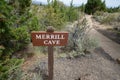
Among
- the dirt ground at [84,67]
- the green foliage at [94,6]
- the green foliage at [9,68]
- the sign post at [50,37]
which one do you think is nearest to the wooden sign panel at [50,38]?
the sign post at [50,37]

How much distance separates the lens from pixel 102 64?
638 cm

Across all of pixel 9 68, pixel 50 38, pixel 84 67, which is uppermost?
pixel 50 38

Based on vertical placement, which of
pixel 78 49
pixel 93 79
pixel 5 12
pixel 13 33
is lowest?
pixel 93 79

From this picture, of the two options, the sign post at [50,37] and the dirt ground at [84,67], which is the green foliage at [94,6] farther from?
the sign post at [50,37]

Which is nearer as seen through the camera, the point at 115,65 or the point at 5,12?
the point at 5,12

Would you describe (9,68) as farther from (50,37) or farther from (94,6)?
(94,6)

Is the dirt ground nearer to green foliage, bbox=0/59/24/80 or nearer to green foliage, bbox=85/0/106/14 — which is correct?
green foliage, bbox=0/59/24/80

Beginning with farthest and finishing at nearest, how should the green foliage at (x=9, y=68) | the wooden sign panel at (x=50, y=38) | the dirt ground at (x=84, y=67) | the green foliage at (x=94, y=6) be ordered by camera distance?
the green foliage at (x=94, y=6)
the dirt ground at (x=84, y=67)
the wooden sign panel at (x=50, y=38)
the green foliage at (x=9, y=68)

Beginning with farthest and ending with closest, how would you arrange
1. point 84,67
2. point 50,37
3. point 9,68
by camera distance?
point 84,67
point 50,37
point 9,68

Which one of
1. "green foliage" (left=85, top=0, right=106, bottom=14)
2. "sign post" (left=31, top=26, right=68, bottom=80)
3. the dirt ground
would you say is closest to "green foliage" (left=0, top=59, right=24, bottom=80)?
"sign post" (left=31, top=26, right=68, bottom=80)

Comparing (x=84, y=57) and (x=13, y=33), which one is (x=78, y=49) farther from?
(x=13, y=33)

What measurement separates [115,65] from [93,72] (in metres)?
1.07

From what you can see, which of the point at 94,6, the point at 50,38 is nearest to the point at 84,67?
the point at 50,38

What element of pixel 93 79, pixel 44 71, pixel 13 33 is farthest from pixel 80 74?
pixel 13 33
